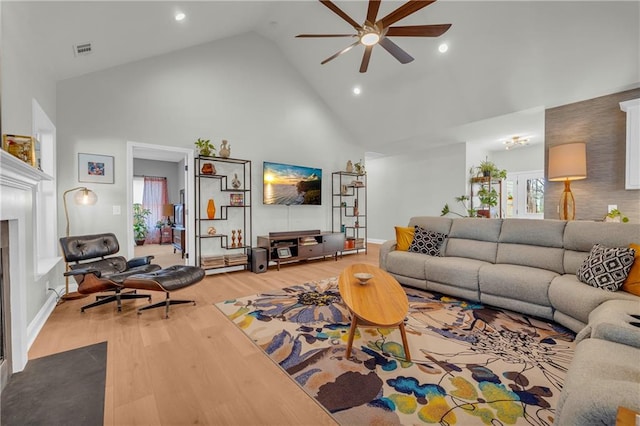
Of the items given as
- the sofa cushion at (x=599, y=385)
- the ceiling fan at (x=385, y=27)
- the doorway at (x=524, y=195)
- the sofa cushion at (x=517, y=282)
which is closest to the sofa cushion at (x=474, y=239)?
the sofa cushion at (x=517, y=282)

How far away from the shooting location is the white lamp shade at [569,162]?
11.5 ft

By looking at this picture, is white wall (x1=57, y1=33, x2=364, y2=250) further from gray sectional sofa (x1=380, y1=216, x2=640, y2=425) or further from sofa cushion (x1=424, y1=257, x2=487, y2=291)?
sofa cushion (x1=424, y1=257, x2=487, y2=291)

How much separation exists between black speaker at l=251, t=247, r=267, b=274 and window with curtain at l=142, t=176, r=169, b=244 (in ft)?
17.2

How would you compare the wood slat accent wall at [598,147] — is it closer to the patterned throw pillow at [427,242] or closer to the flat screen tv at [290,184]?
the patterned throw pillow at [427,242]

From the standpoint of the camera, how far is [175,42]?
399 centimetres

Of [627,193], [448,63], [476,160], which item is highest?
[448,63]

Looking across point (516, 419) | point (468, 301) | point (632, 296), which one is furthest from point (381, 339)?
point (632, 296)

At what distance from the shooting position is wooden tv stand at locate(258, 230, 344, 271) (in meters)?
5.00

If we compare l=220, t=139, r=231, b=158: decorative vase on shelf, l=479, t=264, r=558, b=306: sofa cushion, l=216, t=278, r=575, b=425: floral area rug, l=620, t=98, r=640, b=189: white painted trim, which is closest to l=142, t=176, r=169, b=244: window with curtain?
l=220, t=139, r=231, b=158: decorative vase on shelf

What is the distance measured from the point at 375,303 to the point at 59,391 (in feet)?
7.08

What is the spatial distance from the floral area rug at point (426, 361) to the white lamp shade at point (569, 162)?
2.10 metres

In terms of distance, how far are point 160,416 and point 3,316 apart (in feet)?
4.69

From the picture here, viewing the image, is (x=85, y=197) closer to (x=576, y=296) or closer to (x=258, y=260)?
(x=258, y=260)

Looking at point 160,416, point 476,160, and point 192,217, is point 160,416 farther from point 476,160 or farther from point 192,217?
point 476,160
